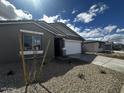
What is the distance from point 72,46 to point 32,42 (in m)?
8.43

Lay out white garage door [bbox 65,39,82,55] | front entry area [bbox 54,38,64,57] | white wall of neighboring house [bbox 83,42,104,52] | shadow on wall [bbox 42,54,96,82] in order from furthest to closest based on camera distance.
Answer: white wall of neighboring house [bbox 83,42,104,52] < white garage door [bbox 65,39,82,55] < front entry area [bbox 54,38,64,57] < shadow on wall [bbox 42,54,96,82]

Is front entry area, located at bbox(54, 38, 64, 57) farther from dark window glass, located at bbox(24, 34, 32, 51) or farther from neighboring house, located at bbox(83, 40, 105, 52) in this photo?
neighboring house, located at bbox(83, 40, 105, 52)

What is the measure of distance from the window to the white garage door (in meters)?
5.59

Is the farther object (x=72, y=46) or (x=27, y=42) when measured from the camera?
(x=72, y=46)

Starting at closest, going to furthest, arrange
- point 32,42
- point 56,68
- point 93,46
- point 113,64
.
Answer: point 56,68
point 113,64
point 32,42
point 93,46

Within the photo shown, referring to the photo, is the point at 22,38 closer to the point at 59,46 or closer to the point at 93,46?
the point at 59,46

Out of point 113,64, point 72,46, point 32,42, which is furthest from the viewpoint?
point 72,46

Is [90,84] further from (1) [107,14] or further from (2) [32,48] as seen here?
(1) [107,14]

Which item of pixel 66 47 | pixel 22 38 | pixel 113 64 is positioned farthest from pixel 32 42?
pixel 113 64

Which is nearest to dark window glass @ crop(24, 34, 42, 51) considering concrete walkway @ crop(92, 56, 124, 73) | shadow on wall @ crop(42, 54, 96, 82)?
shadow on wall @ crop(42, 54, 96, 82)

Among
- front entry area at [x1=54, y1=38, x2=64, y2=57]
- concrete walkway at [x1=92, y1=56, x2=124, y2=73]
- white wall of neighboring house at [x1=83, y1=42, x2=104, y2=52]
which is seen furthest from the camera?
white wall of neighboring house at [x1=83, y1=42, x2=104, y2=52]

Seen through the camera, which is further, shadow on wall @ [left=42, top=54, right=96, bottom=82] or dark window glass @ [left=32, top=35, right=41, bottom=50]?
dark window glass @ [left=32, top=35, right=41, bottom=50]

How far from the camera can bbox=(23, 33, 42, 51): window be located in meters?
11.1

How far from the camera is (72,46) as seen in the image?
60.8 feet
